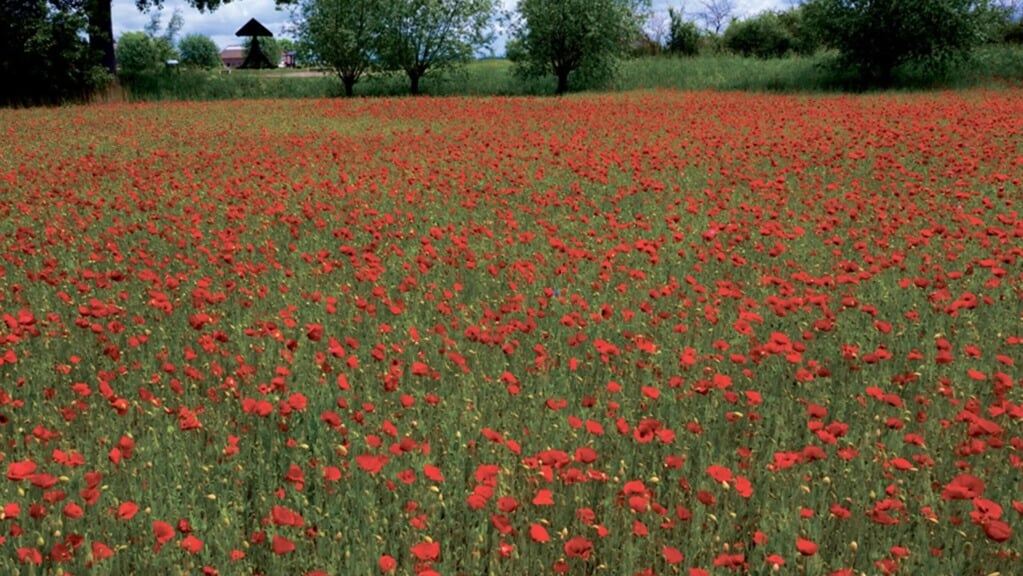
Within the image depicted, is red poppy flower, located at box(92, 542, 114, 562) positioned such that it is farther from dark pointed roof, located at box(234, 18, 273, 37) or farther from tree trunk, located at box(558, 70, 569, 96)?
dark pointed roof, located at box(234, 18, 273, 37)

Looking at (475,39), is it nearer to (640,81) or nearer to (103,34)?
(640,81)

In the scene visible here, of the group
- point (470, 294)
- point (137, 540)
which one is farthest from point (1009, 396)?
point (137, 540)

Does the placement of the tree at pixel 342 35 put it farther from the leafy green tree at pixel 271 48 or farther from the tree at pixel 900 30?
the leafy green tree at pixel 271 48

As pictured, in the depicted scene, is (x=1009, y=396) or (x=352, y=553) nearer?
(x=352, y=553)

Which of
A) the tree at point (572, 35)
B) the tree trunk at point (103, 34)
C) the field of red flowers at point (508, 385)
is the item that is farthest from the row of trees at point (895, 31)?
the tree trunk at point (103, 34)

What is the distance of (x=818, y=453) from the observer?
2744mm

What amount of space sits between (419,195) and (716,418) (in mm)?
6082

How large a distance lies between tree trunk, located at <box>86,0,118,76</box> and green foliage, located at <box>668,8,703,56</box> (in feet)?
96.6

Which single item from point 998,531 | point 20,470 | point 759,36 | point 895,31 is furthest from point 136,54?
point 998,531

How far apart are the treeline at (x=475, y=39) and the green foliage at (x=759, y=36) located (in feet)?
31.0

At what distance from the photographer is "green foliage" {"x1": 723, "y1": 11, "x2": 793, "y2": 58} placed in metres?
47.2

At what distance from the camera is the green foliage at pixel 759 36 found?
155 feet

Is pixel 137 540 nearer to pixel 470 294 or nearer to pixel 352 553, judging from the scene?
pixel 352 553

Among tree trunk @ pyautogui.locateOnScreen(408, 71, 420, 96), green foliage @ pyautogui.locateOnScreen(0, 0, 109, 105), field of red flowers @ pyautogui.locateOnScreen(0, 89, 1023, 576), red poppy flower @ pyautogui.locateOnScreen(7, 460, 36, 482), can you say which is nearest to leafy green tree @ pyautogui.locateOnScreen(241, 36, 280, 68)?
tree trunk @ pyautogui.locateOnScreen(408, 71, 420, 96)
